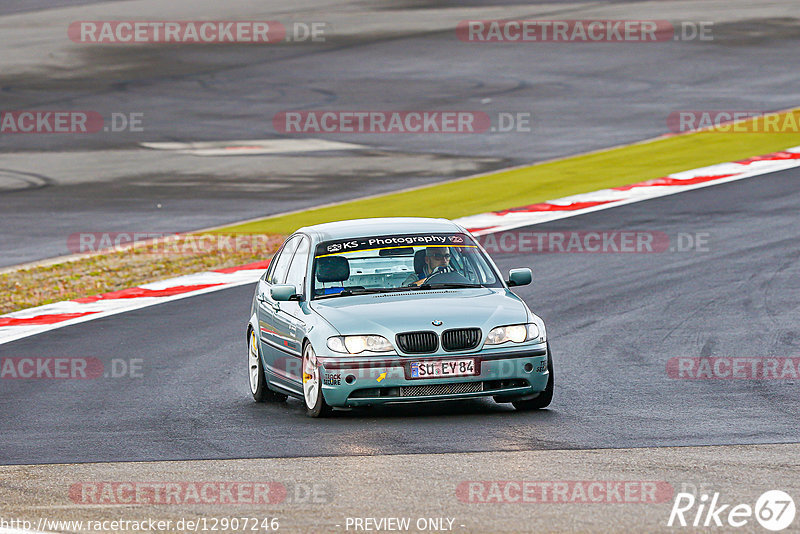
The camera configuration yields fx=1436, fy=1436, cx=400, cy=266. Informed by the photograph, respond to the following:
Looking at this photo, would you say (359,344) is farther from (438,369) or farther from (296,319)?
(296,319)

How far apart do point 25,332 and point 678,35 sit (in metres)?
27.1

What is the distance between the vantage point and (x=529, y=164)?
26.9 metres

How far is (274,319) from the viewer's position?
1191 centimetres

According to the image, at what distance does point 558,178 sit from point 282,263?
43.3ft

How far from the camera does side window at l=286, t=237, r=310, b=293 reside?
38.9 feet

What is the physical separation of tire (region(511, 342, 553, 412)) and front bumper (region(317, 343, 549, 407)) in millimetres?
193

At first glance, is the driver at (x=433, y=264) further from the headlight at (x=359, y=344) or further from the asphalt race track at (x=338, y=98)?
the asphalt race track at (x=338, y=98)

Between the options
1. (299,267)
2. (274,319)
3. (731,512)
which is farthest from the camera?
(299,267)

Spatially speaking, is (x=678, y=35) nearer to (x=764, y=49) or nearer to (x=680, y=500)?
(x=764, y=49)

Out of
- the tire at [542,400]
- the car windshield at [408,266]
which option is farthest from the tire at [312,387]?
the tire at [542,400]

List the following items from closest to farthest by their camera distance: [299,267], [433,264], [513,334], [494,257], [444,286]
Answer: [513,334]
[444,286]
[433,264]
[299,267]
[494,257]

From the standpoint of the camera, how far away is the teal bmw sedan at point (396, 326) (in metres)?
10.5

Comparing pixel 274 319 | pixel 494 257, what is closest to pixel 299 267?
pixel 274 319

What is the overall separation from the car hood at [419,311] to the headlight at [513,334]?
42 millimetres
